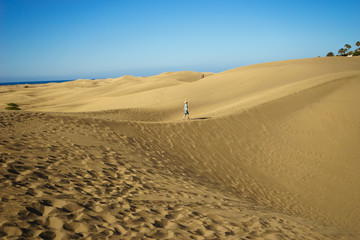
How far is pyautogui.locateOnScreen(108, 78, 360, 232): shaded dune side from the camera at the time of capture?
26.7 ft

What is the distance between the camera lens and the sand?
3.91m

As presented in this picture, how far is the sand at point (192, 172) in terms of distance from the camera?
154 inches

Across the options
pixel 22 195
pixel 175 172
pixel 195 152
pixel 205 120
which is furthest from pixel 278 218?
pixel 205 120

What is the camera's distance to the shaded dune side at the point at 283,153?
26.7 feet

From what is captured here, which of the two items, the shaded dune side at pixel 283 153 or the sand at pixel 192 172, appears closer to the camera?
the sand at pixel 192 172

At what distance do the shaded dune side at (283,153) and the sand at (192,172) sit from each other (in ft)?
0.20

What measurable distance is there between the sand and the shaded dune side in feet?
0.20

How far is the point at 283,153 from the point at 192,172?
6.00 metres

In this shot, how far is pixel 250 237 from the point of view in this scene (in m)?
4.09

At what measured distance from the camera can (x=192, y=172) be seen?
8.15m

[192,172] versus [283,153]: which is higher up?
[192,172]

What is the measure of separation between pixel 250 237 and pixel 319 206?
18.9 ft

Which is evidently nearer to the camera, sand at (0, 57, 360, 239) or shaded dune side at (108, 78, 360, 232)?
sand at (0, 57, 360, 239)

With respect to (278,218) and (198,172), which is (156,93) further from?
(278,218)
